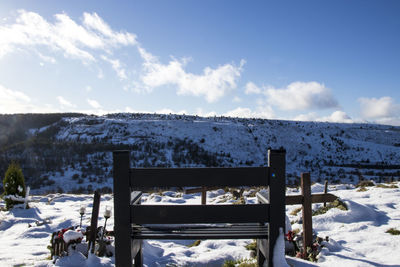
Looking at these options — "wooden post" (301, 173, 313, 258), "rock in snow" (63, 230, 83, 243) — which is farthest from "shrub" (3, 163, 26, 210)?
"wooden post" (301, 173, 313, 258)

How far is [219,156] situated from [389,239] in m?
29.3

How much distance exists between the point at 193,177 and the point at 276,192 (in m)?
0.99

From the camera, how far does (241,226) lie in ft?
11.5

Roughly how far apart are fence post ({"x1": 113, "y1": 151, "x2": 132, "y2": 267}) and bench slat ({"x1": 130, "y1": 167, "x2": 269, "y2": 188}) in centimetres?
9

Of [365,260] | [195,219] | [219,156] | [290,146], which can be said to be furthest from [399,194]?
[290,146]

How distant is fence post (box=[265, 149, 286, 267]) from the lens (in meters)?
3.11

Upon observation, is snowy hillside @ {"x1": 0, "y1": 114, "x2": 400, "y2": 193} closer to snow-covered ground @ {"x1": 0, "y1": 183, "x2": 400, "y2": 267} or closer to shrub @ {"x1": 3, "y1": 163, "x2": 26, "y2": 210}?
shrub @ {"x1": 3, "y1": 163, "x2": 26, "y2": 210}

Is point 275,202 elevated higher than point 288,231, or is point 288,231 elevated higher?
point 275,202

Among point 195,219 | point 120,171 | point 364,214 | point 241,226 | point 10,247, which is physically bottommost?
point 10,247

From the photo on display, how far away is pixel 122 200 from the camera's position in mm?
3051

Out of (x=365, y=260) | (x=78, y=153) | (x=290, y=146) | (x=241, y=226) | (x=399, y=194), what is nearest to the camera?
(x=241, y=226)

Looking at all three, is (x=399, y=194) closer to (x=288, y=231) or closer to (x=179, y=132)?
(x=288, y=231)

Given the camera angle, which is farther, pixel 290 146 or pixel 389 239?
pixel 290 146

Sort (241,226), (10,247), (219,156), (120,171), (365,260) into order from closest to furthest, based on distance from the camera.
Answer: (120,171), (241,226), (365,260), (10,247), (219,156)
